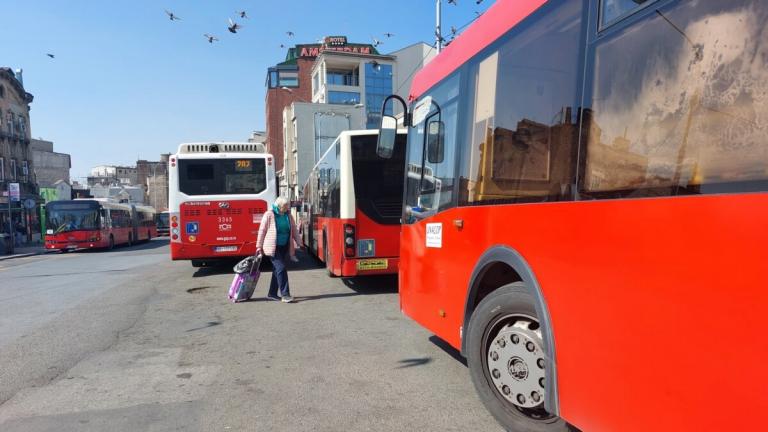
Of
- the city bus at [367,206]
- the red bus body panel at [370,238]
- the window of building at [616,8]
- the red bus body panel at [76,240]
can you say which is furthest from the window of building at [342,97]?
the window of building at [616,8]

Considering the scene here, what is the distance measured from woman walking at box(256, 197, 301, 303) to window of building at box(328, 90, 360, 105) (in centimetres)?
4557

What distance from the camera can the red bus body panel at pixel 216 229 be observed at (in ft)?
38.9

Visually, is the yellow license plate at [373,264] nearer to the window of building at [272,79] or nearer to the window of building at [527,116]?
the window of building at [527,116]

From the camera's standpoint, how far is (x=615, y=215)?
2.31m

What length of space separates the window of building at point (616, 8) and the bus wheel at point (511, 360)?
1595 millimetres

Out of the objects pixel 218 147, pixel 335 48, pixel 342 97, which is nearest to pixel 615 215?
pixel 218 147

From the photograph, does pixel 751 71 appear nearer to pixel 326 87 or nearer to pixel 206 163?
pixel 206 163

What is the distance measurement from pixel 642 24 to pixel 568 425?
2.18 metres

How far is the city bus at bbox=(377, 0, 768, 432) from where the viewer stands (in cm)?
180

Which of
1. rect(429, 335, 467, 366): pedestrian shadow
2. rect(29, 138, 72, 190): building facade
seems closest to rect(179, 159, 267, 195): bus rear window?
rect(429, 335, 467, 366): pedestrian shadow

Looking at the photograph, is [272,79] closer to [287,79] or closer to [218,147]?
[287,79]

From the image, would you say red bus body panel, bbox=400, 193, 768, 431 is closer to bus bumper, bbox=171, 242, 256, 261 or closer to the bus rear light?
the bus rear light

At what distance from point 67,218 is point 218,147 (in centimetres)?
1689

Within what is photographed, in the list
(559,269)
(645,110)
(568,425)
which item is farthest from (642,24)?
(568,425)
